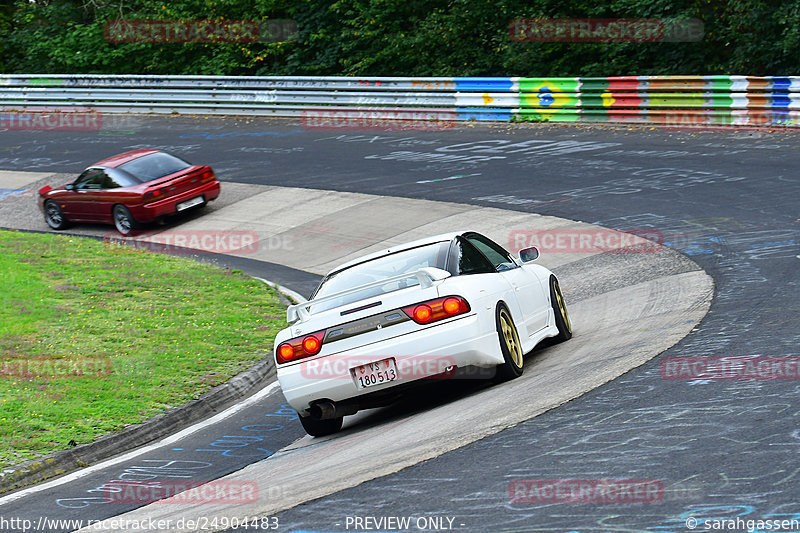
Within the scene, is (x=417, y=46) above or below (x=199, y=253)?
above

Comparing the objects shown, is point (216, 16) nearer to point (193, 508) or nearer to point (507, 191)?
point (507, 191)

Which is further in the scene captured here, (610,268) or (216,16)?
(216,16)

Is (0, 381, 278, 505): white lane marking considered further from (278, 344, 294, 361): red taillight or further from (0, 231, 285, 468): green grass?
(278, 344, 294, 361): red taillight

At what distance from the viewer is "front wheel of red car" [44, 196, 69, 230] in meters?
22.6

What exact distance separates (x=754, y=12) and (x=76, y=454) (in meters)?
23.1

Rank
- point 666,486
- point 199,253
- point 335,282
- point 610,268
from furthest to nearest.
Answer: point 199,253 < point 610,268 < point 335,282 < point 666,486

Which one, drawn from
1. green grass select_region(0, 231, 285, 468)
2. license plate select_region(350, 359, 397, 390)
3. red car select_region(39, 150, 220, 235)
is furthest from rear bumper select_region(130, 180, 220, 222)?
license plate select_region(350, 359, 397, 390)

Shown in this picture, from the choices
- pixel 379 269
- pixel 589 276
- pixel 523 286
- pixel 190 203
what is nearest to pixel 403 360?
pixel 379 269

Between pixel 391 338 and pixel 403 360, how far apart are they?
21 cm

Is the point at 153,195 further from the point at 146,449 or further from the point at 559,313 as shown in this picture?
the point at 146,449

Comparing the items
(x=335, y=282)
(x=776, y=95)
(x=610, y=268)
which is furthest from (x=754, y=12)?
(x=335, y=282)

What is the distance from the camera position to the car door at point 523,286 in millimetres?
9203

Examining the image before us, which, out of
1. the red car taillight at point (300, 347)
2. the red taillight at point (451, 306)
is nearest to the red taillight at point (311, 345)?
the red car taillight at point (300, 347)

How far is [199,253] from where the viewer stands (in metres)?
19.4
